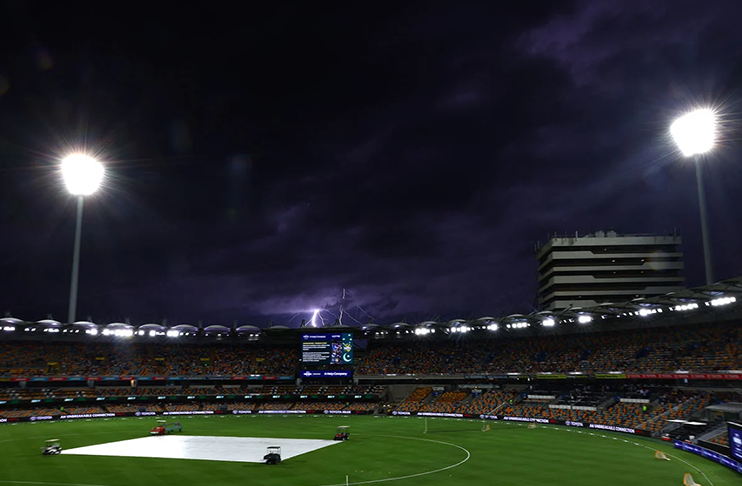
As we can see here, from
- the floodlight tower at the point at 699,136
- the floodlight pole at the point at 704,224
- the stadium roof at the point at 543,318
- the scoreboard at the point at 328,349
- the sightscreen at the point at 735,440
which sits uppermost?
the floodlight tower at the point at 699,136

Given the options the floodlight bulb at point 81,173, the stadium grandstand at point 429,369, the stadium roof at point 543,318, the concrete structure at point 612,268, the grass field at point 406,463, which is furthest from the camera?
the concrete structure at point 612,268

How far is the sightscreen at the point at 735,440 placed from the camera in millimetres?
32625

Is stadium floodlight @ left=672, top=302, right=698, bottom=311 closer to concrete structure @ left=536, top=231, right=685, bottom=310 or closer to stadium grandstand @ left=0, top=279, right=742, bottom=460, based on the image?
stadium grandstand @ left=0, top=279, right=742, bottom=460

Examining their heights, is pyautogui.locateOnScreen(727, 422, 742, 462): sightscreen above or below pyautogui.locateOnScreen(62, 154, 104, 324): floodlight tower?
below

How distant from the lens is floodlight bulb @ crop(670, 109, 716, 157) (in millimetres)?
47312

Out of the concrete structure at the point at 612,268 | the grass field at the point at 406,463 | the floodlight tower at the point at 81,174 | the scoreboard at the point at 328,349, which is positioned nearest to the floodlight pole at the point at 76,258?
the floodlight tower at the point at 81,174

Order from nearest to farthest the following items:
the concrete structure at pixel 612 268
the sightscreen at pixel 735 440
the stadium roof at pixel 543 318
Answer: the sightscreen at pixel 735 440
the stadium roof at pixel 543 318
the concrete structure at pixel 612 268

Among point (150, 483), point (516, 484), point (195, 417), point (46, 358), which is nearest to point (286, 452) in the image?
point (150, 483)

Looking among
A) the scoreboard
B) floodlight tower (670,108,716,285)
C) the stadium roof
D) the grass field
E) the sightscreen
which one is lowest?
the grass field

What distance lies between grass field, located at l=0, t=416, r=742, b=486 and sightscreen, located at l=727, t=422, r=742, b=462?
4.39 ft

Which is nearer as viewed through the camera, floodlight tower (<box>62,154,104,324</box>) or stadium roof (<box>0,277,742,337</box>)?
stadium roof (<box>0,277,742,337</box>)

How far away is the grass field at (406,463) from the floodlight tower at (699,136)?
21288 millimetres

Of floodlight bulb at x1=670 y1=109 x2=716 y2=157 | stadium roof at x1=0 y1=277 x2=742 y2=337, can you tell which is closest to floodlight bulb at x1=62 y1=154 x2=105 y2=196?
stadium roof at x1=0 y1=277 x2=742 y2=337

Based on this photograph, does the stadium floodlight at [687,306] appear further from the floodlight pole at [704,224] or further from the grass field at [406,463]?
the grass field at [406,463]
